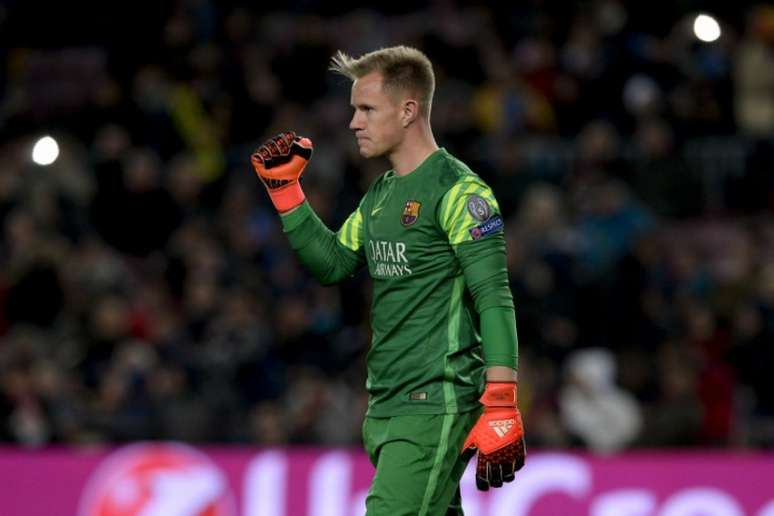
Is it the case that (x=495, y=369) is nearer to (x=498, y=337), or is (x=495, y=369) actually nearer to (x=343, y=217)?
(x=498, y=337)

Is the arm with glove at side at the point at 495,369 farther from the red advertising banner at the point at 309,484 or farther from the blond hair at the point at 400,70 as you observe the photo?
the red advertising banner at the point at 309,484

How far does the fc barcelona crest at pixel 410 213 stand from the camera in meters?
5.49

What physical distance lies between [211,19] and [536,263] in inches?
200

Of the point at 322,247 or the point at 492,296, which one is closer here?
the point at 492,296

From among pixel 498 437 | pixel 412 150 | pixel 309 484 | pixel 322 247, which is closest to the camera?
pixel 498 437

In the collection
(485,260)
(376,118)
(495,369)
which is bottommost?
(495,369)

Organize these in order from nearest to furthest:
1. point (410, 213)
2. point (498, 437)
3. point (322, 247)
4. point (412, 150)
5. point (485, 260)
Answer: point (498, 437)
point (485, 260)
point (410, 213)
point (412, 150)
point (322, 247)

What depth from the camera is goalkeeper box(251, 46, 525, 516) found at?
5.27 m

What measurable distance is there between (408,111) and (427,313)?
0.70 metres

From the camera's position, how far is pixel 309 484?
34.3 ft

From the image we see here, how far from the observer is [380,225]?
221 inches

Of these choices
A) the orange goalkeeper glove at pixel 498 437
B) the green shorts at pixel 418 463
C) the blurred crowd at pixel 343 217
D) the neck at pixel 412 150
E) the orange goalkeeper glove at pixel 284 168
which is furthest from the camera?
the blurred crowd at pixel 343 217

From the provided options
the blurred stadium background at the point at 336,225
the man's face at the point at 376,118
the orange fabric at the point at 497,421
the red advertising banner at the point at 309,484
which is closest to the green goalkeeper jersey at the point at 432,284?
the man's face at the point at 376,118

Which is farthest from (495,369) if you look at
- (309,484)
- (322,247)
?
(309,484)
